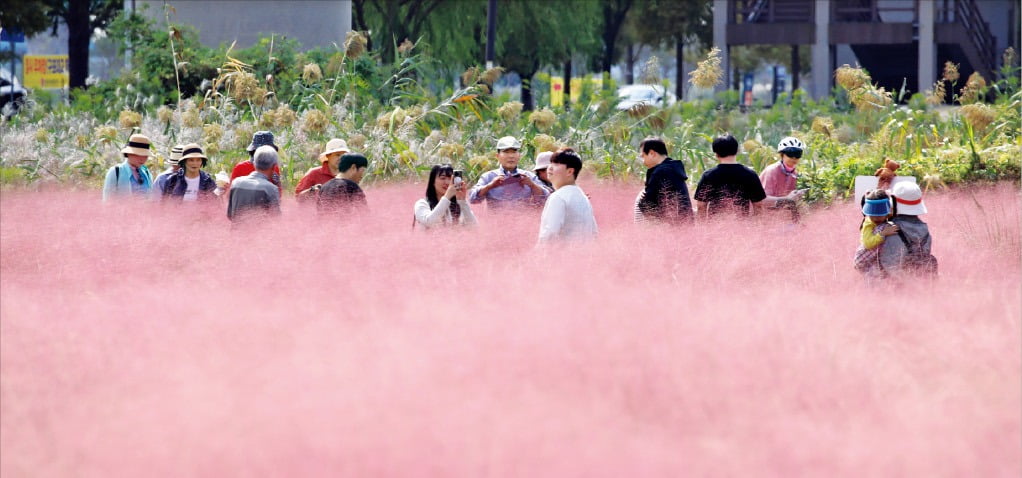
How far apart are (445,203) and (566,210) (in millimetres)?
819

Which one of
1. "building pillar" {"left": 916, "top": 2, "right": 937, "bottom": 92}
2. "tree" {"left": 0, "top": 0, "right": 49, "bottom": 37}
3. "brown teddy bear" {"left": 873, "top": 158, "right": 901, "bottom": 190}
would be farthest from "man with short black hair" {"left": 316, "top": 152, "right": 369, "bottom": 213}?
"building pillar" {"left": 916, "top": 2, "right": 937, "bottom": 92}

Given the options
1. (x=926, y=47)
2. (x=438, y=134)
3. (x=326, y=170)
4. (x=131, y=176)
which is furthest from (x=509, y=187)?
(x=926, y=47)

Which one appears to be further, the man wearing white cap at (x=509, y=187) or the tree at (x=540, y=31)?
the tree at (x=540, y=31)

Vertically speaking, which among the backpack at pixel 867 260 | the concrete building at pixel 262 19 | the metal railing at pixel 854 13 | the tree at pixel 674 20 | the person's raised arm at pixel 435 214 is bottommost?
the backpack at pixel 867 260

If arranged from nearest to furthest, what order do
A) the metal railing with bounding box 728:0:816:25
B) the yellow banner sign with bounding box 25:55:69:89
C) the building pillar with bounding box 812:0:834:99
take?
the building pillar with bounding box 812:0:834:99, the metal railing with bounding box 728:0:816:25, the yellow banner sign with bounding box 25:55:69:89

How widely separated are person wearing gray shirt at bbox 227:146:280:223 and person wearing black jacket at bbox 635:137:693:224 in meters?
2.11

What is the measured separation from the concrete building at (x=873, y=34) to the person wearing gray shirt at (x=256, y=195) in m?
27.3

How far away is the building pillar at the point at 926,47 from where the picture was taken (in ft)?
112

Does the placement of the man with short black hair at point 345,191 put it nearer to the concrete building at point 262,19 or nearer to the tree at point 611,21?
the concrete building at point 262,19

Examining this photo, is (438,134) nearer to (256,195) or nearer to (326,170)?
(326,170)

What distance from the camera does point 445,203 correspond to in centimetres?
779

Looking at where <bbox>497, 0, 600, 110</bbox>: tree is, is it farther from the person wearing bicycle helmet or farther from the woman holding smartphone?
the woman holding smartphone

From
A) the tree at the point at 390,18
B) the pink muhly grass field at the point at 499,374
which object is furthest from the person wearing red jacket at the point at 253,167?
the tree at the point at 390,18

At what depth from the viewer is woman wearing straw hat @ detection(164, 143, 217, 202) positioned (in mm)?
9438
